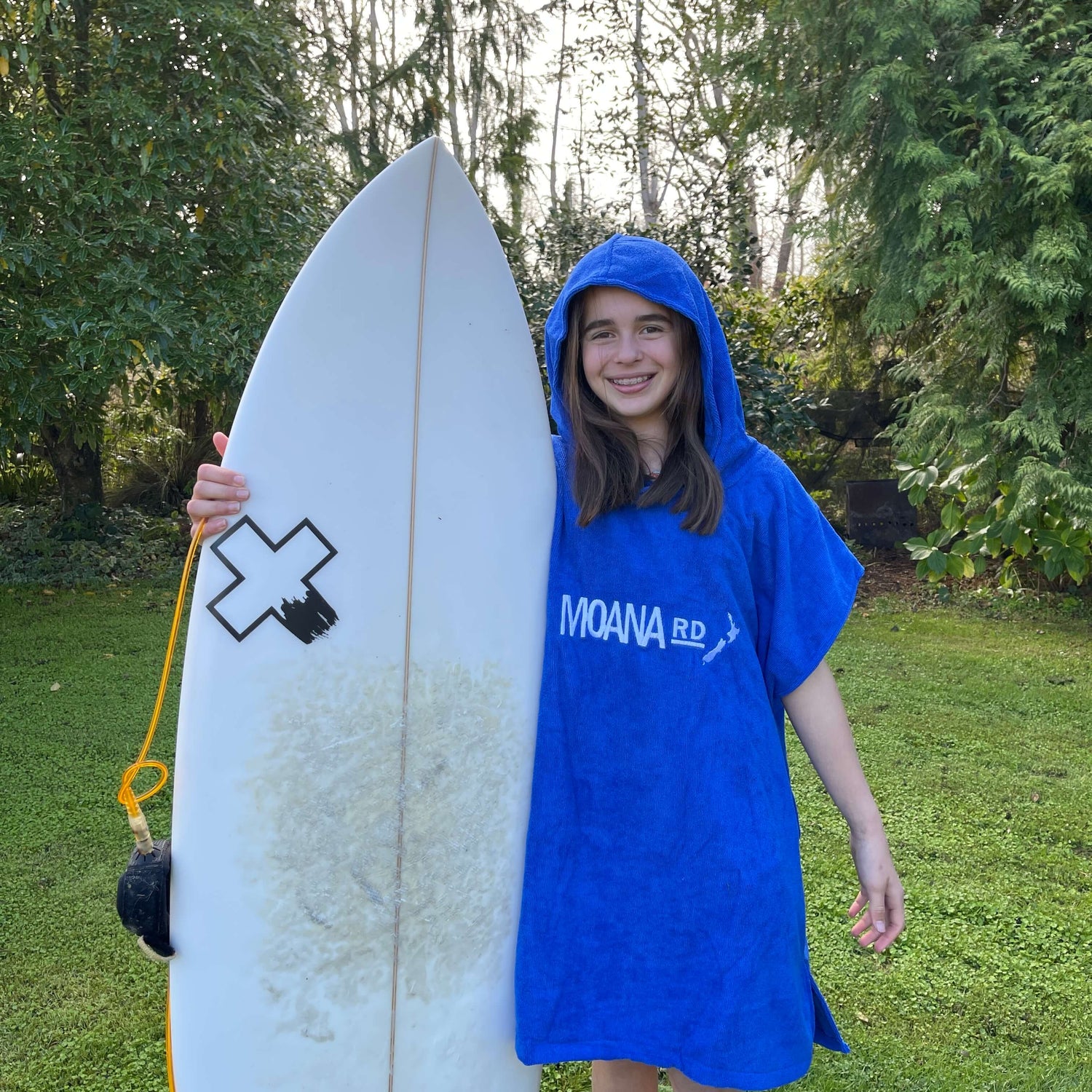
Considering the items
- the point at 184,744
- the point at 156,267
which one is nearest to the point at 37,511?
the point at 156,267

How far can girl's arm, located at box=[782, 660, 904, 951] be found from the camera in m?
1.25

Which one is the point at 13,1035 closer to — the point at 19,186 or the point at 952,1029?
the point at 952,1029

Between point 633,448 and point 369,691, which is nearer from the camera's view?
point 633,448

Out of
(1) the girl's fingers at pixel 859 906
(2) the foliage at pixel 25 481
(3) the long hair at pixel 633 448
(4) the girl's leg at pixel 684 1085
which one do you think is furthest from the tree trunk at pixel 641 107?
(4) the girl's leg at pixel 684 1085

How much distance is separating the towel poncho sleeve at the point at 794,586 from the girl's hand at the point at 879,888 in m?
0.22

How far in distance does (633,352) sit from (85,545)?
6332 mm

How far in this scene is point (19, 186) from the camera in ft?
14.7

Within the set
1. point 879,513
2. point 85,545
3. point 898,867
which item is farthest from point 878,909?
point 85,545

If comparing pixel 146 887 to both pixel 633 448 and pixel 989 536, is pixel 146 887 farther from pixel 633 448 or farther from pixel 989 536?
pixel 989 536

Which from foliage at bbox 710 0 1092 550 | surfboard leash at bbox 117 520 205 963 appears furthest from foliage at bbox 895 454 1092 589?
surfboard leash at bbox 117 520 205 963

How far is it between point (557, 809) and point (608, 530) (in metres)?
0.39

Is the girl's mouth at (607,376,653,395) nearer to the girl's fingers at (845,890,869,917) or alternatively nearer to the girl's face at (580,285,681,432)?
the girl's face at (580,285,681,432)

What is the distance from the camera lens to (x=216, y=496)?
4.67 feet

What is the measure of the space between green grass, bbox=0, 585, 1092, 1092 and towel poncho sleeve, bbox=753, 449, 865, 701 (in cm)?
125
